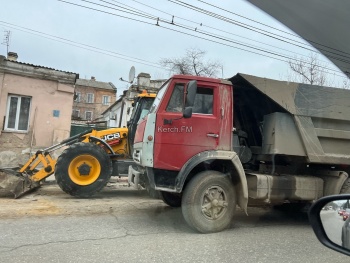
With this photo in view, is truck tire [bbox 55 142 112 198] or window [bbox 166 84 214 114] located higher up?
window [bbox 166 84 214 114]

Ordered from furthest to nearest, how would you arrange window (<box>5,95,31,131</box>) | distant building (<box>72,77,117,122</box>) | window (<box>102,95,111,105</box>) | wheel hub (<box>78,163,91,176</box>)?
window (<box>102,95,111,105</box>) < distant building (<box>72,77,117,122</box>) < window (<box>5,95,31,131</box>) < wheel hub (<box>78,163,91,176</box>)

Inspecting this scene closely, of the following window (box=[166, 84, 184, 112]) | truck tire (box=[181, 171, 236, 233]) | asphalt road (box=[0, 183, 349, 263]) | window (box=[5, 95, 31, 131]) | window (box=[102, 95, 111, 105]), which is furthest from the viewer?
window (box=[102, 95, 111, 105])

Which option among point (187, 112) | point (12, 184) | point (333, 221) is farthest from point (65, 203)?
point (333, 221)

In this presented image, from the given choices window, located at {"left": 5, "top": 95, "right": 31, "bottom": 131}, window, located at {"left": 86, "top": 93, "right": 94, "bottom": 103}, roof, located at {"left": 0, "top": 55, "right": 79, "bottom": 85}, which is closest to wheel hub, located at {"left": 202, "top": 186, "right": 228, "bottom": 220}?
window, located at {"left": 5, "top": 95, "right": 31, "bottom": 131}

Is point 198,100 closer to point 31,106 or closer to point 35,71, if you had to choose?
point 31,106

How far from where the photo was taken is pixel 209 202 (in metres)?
6.04

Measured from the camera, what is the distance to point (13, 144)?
14312mm

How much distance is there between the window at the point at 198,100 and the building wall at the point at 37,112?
10.2 m

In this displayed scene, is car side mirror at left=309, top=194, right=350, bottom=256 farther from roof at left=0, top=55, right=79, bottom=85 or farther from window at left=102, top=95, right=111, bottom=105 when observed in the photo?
window at left=102, top=95, right=111, bottom=105

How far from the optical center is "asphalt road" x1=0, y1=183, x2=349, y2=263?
4684 mm

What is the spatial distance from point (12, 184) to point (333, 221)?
25.4 ft

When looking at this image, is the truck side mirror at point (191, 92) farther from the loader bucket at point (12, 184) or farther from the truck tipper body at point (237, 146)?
the loader bucket at point (12, 184)

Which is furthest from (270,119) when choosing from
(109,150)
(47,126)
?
(47,126)

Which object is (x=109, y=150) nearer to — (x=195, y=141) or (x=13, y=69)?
(x=195, y=141)
